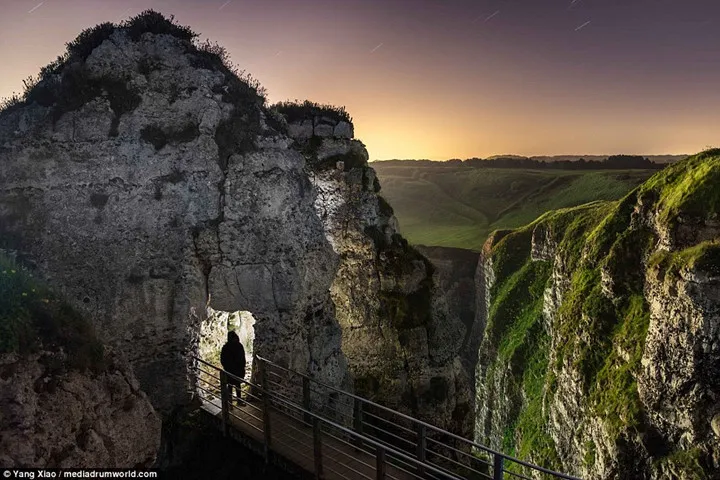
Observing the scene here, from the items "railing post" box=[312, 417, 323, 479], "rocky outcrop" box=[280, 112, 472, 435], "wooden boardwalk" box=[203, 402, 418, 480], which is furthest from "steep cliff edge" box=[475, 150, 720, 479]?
"railing post" box=[312, 417, 323, 479]

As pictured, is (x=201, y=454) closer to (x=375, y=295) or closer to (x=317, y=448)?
(x=317, y=448)

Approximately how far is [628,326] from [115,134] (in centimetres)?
2511

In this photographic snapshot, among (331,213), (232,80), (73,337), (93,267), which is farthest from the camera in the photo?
(331,213)

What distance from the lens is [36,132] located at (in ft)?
38.6

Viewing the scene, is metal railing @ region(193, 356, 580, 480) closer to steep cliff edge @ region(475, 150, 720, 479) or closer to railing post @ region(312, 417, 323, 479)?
railing post @ region(312, 417, 323, 479)

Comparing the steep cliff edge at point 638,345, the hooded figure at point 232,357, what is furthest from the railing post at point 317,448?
the steep cliff edge at point 638,345

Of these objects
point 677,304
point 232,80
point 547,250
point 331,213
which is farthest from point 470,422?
point 547,250

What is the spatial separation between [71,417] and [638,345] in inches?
978

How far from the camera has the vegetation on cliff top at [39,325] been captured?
250 inches

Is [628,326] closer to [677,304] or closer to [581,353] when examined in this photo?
[581,353]

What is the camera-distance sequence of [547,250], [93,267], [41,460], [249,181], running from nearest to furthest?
[41,460] → [93,267] → [249,181] → [547,250]

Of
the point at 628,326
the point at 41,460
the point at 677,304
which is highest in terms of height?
the point at 41,460

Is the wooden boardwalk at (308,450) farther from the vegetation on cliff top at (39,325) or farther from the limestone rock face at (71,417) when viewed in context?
the vegetation on cliff top at (39,325)

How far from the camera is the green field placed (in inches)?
3868
